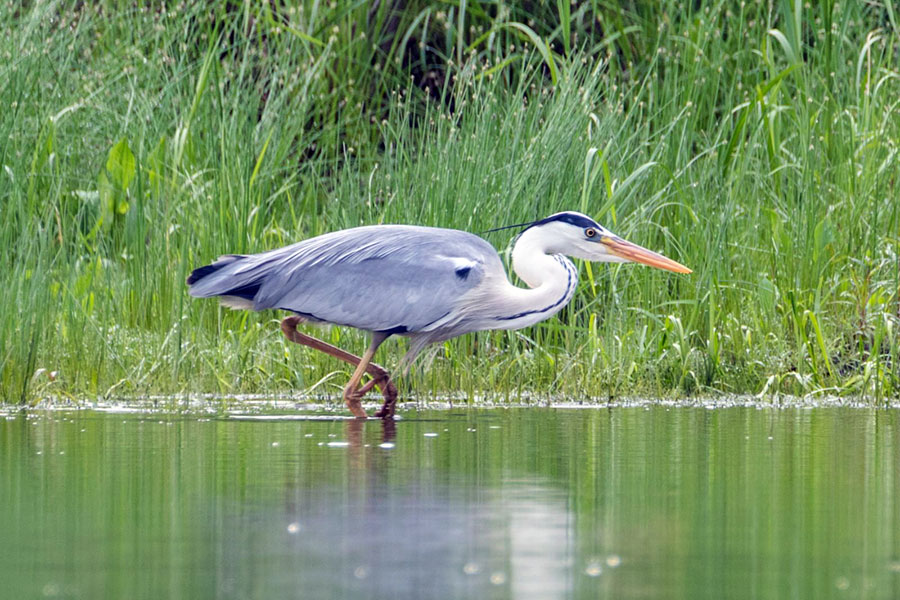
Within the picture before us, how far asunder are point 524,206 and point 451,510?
447cm

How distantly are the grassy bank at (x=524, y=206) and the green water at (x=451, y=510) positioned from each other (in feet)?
4.60

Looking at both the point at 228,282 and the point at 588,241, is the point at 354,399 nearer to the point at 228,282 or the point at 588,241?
the point at 228,282

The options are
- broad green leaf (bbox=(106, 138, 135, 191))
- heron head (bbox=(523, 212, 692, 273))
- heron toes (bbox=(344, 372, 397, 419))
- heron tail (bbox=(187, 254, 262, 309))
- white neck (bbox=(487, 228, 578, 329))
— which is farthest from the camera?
broad green leaf (bbox=(106, 138, 135, 191))

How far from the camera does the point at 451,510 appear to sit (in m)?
3.93

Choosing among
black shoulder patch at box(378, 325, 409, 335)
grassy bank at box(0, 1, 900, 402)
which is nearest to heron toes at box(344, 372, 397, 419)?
black shoulder patch at box(378, 325, 409, 335)

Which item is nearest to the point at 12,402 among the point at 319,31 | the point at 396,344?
the point at 396,344

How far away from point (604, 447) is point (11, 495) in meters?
2.12

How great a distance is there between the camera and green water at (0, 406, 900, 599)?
3.08 metres

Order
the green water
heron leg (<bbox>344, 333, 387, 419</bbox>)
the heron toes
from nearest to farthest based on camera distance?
the green water → the heron toes → heron leg (<bbox>344, 333, 387, 419</bbox>)

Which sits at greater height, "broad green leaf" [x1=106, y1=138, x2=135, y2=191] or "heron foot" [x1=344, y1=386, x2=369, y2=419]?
"broad green leaf" [x1=106, y1=138, x2=135, y2=191]

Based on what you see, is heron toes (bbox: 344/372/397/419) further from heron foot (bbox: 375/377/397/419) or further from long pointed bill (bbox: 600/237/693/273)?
long pointed bill (bbox: 600/237/693/273)

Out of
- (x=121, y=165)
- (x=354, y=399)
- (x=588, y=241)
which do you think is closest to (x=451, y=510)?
(x=354, y=399)

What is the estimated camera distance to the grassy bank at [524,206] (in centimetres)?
763

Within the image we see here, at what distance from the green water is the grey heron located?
1.21 metres
